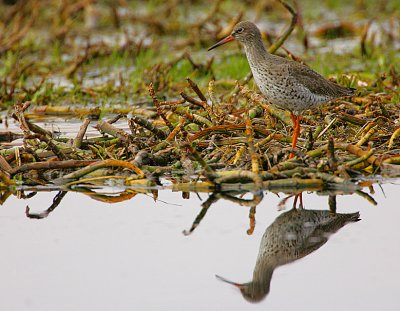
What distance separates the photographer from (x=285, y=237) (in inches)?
246

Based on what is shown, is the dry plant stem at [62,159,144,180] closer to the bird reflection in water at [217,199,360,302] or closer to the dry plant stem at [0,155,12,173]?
the dry plant stem at [0,155,12,173]

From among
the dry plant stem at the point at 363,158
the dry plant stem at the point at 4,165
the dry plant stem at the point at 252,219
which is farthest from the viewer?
the dry plant stem at the point at 4,165

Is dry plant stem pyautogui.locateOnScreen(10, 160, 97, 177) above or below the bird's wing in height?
below

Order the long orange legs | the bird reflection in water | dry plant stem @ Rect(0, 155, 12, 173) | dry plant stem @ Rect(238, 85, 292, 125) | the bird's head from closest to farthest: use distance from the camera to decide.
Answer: the bird reflection in water
dry plant stem @ Rect(0, 155, 12, 173)
the long orange legs
dry plant stem @ Rect(238, 85, 292, 125)
the bird's head

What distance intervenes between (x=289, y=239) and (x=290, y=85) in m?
2.12

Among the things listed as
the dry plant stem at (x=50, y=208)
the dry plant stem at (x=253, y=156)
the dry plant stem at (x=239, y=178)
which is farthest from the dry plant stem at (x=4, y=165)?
the dry plant stem at (x=253, y=156)

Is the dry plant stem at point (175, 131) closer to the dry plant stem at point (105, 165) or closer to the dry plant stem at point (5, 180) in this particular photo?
the dry plant stem at point (105, 165)

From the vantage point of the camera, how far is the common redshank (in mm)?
7918

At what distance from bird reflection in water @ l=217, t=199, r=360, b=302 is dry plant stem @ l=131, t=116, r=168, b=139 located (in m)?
1.73

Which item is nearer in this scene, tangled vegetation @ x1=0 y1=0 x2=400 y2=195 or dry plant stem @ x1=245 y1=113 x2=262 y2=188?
dry plant stem @ x1=245 y1=113 x2=262 y2=188

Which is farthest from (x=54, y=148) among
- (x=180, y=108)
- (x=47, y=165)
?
(x=180, y=108)

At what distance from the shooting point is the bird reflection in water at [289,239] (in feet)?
17.9

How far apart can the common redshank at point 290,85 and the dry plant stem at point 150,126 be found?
3.27ft

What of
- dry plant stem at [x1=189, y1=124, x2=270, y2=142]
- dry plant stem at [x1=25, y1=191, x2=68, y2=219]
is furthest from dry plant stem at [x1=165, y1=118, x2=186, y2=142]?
dry plant stem at [x1=25, y1=191, x2=68, y2=219]
